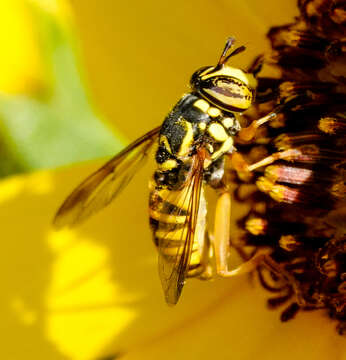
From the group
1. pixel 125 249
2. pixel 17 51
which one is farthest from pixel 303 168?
pixel 17 51

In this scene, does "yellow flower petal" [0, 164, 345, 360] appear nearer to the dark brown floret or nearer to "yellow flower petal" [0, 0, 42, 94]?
the dark brown floret

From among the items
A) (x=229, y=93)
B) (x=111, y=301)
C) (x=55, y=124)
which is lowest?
(x=111, y=301)

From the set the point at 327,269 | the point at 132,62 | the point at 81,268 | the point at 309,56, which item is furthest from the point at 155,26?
the point at 327,269

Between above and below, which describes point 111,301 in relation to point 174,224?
below

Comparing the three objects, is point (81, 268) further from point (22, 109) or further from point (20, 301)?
point (22, 109)

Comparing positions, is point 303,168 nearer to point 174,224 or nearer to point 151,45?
point 174,224
